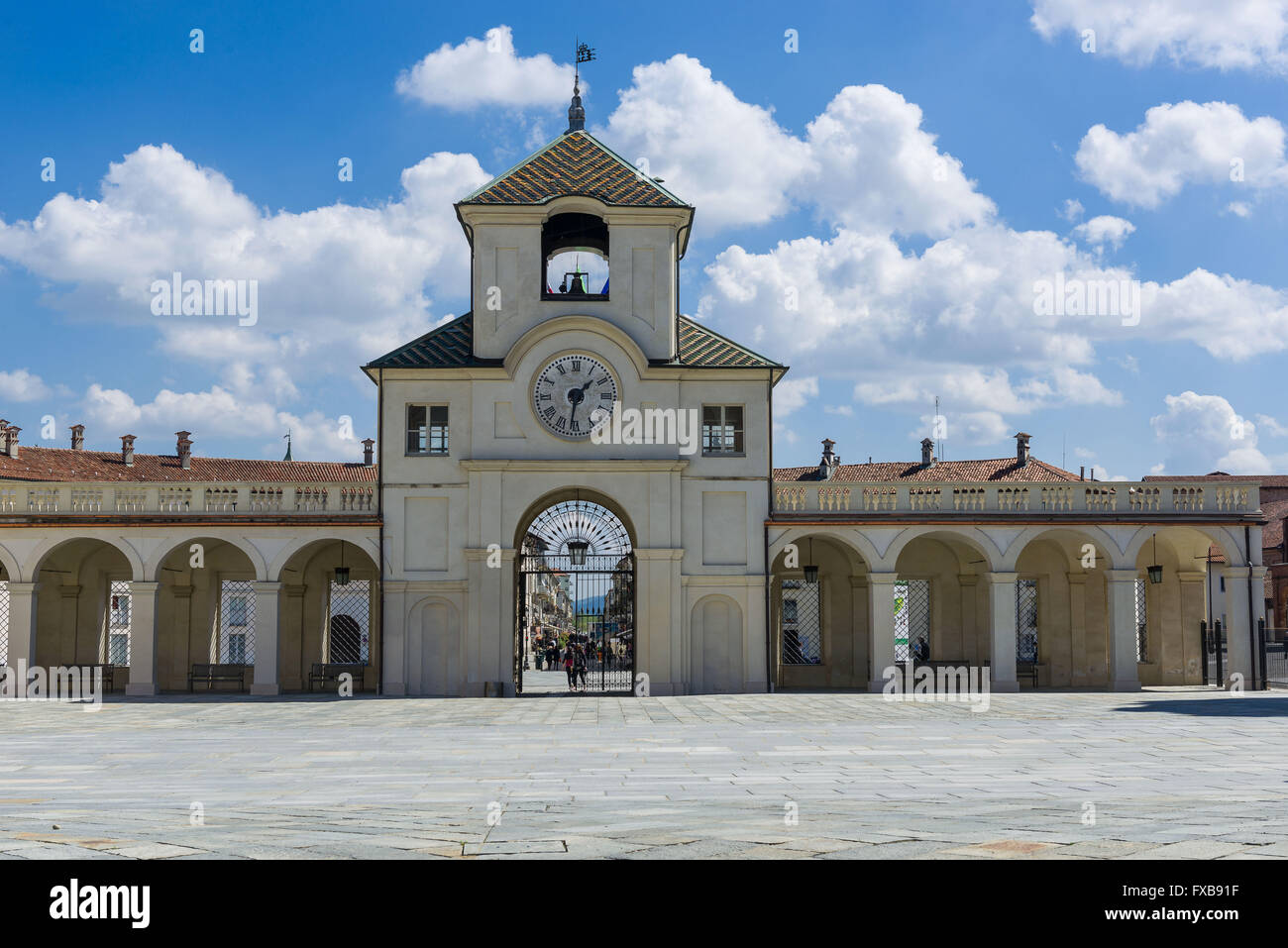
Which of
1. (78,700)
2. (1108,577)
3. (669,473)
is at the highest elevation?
(669,473)

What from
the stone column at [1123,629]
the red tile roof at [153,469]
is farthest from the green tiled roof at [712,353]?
the red tile roof at [153,469]

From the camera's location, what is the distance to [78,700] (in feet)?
97.8

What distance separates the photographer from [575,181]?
3391 centimetres

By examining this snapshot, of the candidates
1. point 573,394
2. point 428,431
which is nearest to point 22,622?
point 428,431

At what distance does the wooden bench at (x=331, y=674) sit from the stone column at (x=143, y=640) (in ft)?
14.3

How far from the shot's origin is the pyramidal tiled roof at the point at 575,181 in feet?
109

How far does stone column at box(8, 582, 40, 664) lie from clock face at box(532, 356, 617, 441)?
14.0 metres

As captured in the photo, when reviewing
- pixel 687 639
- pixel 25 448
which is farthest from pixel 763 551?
pixel 25 448

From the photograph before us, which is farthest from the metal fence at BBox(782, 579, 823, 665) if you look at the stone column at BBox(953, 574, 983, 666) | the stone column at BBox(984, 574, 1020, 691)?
the stone column at BBox(984, 574, 1020, 691)

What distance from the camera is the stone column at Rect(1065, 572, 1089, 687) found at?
35.8 metres

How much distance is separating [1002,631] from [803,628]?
7.45m

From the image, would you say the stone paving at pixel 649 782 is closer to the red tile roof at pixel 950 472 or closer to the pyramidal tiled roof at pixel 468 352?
the pyramidal tiled roof at pixel 468 352
